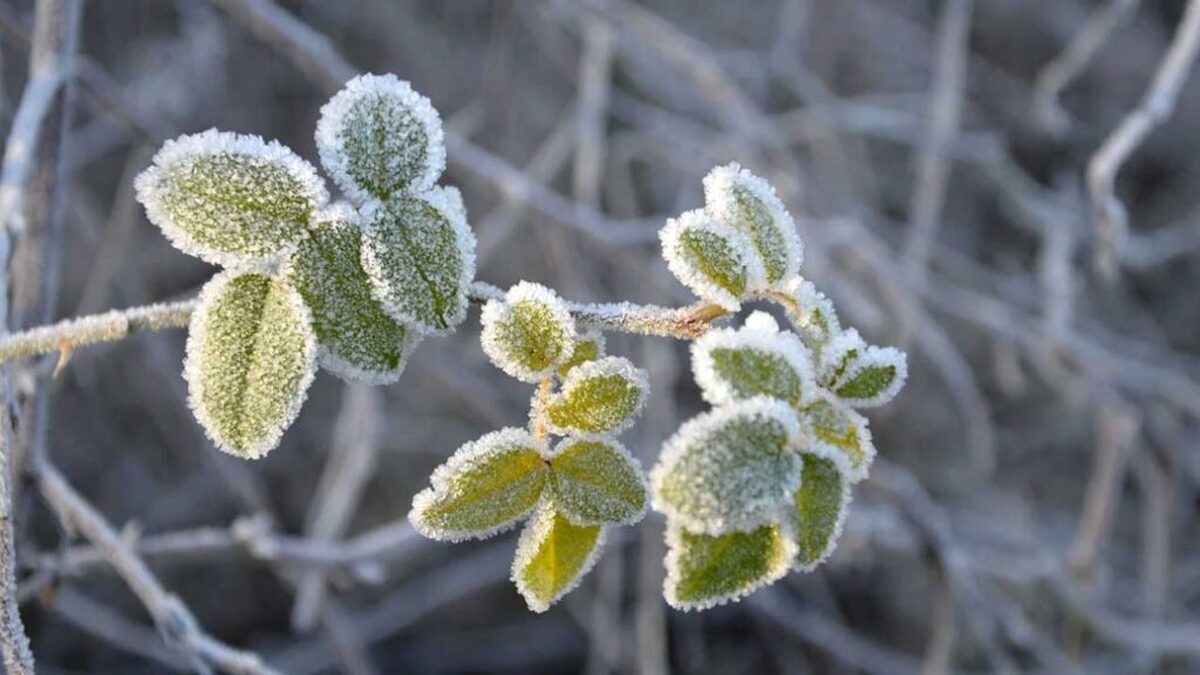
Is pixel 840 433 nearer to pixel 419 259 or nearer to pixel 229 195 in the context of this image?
pixel 419 259

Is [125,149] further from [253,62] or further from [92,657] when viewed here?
[92,657]

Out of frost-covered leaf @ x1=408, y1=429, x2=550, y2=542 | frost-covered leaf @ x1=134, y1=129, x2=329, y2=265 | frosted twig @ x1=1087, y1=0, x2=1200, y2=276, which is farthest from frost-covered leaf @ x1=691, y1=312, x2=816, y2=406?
frosted twig @ x1=1087, y1=0, x2=1200, y2=276

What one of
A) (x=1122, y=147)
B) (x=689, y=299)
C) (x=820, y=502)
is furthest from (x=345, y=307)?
(x=689, y=299)

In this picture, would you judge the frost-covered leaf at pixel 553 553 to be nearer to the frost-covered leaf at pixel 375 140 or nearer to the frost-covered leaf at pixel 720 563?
the frost-covered leaf at pixel 720 563

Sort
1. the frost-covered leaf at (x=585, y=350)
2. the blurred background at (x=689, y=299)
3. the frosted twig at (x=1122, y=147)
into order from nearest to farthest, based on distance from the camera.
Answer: the frost-covered leaf at (x=585, y=350)
the frosted twig at (x=1122, y=147)
the blurred background at (x=689, y=299)

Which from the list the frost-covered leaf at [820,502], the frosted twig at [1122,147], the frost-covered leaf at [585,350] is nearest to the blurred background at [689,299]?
the frosted twig at [1122,147]

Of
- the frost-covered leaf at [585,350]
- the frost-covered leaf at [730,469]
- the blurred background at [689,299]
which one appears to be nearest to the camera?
the frost-covered leaf at [730,469]
